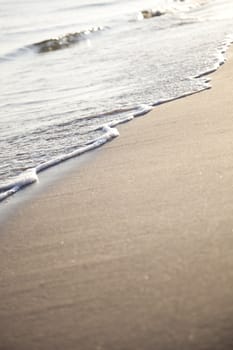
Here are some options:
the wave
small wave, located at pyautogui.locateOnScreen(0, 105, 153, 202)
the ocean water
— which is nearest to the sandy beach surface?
small wave, located at pyautogui.locateOnScreen(0, 105, 153, 202)

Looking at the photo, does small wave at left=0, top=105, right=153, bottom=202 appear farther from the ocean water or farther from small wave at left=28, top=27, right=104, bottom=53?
small wave at left=28, top=27, right=104, bottom=53

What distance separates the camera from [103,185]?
8.89 ft

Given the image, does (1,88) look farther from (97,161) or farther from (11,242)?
(11,242)

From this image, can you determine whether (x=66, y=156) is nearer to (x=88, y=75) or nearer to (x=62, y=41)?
(x=88, y=75)

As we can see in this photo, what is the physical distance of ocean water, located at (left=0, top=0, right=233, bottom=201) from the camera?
3.52 metres

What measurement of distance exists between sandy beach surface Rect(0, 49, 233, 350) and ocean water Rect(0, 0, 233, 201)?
459 mm

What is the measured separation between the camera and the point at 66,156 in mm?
3230

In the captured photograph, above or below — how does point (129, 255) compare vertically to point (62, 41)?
above

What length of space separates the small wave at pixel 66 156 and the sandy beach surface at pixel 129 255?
175mm

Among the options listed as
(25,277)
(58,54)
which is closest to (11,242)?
(25,277)

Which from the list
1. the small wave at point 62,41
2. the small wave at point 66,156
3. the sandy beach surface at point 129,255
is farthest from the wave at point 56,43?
the sandy beach surface at point 129,255

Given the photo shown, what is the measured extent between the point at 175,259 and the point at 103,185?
872 mm

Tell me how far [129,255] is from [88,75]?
12.6 ft

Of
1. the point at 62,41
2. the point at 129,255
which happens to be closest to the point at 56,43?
the point at 62,41
